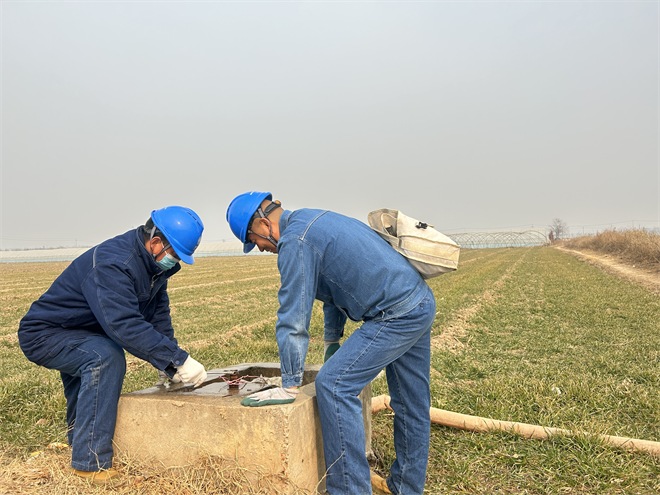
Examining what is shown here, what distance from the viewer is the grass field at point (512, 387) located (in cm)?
350

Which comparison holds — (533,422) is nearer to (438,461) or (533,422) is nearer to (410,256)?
(438,461)

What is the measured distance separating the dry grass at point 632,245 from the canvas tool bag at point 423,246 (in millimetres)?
25800

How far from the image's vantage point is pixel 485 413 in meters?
4.51

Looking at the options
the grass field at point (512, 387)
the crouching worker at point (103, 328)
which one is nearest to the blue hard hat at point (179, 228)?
the crouching worker at point (103, 328)

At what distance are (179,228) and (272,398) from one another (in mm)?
1513

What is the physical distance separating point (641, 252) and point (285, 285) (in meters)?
30.7

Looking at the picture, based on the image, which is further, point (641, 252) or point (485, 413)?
point (641, 252)

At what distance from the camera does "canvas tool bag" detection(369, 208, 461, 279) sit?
2.88 m

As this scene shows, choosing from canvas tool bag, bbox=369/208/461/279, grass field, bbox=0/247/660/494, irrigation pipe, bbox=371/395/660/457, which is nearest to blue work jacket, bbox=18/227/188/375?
grass field, bbox=0/247/660/494

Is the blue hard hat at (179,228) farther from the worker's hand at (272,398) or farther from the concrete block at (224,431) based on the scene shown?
the worker's hand at (272,398)

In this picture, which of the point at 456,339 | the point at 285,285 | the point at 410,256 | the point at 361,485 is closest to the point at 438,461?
the point at 361,485

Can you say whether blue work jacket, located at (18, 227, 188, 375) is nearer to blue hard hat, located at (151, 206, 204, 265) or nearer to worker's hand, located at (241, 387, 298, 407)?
blue hard hat, located at (151, 206, 204, 265)

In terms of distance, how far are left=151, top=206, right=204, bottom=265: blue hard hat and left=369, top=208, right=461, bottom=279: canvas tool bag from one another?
1504 millimetres

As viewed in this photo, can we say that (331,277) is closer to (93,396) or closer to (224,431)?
(224,431)
